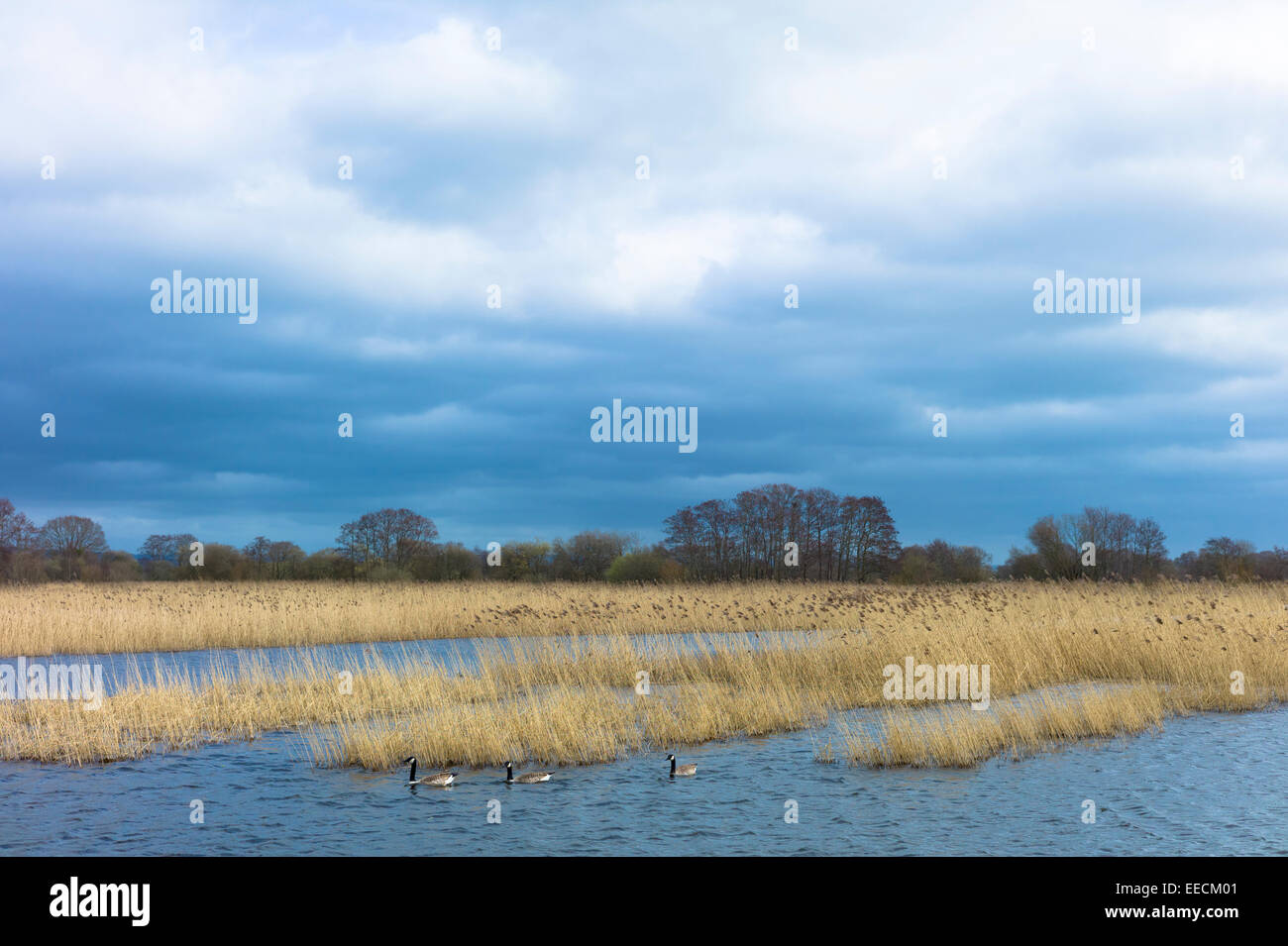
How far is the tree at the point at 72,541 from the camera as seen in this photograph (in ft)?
228

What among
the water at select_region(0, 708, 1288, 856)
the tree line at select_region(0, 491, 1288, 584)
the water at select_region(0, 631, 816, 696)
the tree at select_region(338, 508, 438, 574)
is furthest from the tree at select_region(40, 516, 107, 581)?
the water at select_region(0, 708, 1288, 856)

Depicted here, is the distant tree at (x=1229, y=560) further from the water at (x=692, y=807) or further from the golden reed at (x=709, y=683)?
the water at (x=692, y=807)

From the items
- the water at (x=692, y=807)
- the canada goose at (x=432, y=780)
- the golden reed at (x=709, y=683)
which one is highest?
the golden reed at (x=709, y=683)

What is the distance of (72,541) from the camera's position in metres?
71.3

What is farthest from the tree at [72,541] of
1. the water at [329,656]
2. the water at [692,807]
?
the water at [692,807]

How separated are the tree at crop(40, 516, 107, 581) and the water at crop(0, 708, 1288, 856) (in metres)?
63.7

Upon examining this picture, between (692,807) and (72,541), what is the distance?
73.3m

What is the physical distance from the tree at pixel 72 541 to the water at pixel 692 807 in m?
63.7

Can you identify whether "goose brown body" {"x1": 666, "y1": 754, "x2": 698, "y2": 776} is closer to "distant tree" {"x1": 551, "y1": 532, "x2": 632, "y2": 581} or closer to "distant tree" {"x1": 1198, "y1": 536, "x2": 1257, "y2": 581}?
"distant tree" {"x1": 1198, "y1": 536, "x2": 1257, "y2": 581}

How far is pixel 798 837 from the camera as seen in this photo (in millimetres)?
10625

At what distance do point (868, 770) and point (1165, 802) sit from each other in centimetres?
372

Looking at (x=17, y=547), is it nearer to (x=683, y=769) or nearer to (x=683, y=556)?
(x=683, y=556)

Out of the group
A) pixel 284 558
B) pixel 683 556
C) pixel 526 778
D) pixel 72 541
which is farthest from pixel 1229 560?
pixel 72 541
